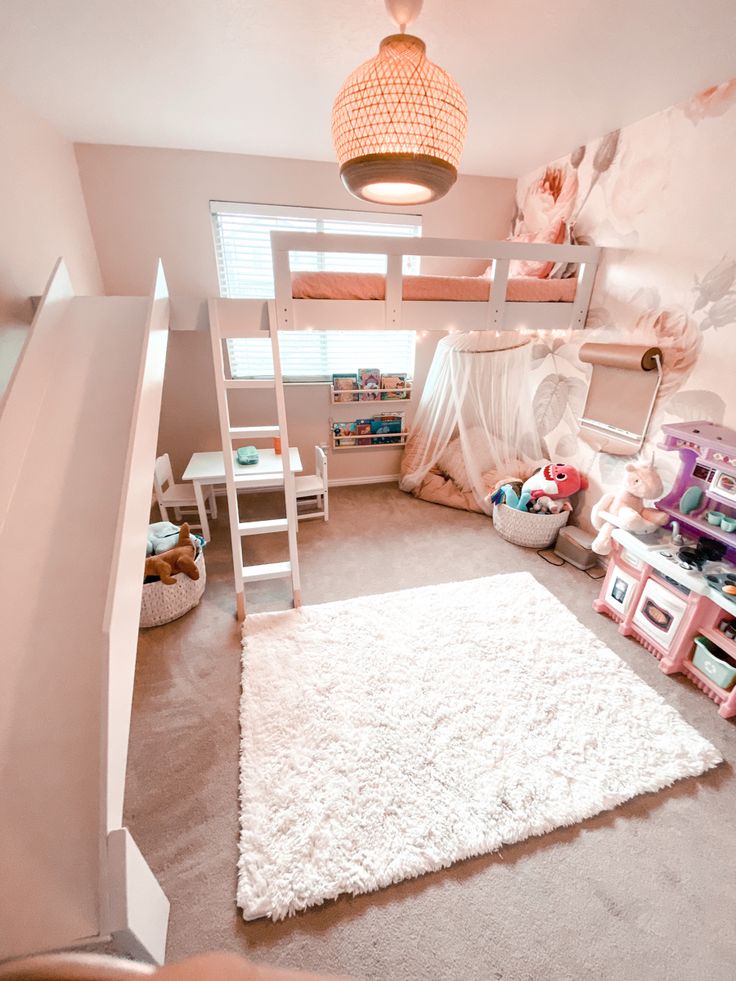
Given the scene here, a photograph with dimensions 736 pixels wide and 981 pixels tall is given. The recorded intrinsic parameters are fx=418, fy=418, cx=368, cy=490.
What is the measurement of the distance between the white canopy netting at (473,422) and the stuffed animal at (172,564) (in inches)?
86.9

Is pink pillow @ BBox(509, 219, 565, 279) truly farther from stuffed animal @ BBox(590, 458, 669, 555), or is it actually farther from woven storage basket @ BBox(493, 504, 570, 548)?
woven storage basket @ BBox(493, 504, 570, 548)

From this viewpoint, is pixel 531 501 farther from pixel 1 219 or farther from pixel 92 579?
pixel 1 219

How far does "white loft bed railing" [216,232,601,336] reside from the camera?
216cm

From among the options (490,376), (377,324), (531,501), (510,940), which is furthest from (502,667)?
(490,376)

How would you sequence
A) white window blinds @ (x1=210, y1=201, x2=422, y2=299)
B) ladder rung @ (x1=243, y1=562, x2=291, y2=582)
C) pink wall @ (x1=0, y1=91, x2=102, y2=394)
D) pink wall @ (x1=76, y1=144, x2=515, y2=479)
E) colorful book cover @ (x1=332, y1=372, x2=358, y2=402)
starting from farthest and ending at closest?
colorful book cover @ (x1=332, y1=372, x2=358, y2=402), white window blinds @ (x1=210, y1=201, x2=422, y2=299), pink wall @ (x1=76, y1=144, x2=515, y2=479), ladder rung @ (x1=243, y1=562, x2=291, y2=582), pink wall @ (x1=0, y1=91, x2=102, y2=394)

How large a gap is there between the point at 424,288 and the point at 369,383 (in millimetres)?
1529

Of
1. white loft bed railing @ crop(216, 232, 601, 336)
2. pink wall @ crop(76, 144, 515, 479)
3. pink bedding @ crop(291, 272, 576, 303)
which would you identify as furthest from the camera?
pink wall @ crop(76, 144, 515, 479)

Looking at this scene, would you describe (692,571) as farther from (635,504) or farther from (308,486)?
(308,486)

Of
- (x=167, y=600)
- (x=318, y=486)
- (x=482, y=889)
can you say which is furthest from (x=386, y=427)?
(x=482, y=889)

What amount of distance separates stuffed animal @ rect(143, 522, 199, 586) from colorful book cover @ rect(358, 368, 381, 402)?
214 centimetres

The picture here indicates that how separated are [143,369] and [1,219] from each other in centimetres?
142

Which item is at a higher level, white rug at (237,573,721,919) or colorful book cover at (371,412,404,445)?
colorful book cover at (371,412,404,445)

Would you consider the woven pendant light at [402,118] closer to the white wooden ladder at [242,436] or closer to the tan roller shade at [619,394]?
the white wooden ladder at [242,436]

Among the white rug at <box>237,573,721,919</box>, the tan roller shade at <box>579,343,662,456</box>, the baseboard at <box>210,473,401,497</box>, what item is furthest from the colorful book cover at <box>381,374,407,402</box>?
the white rug at <box>237,573,721,919</box>
